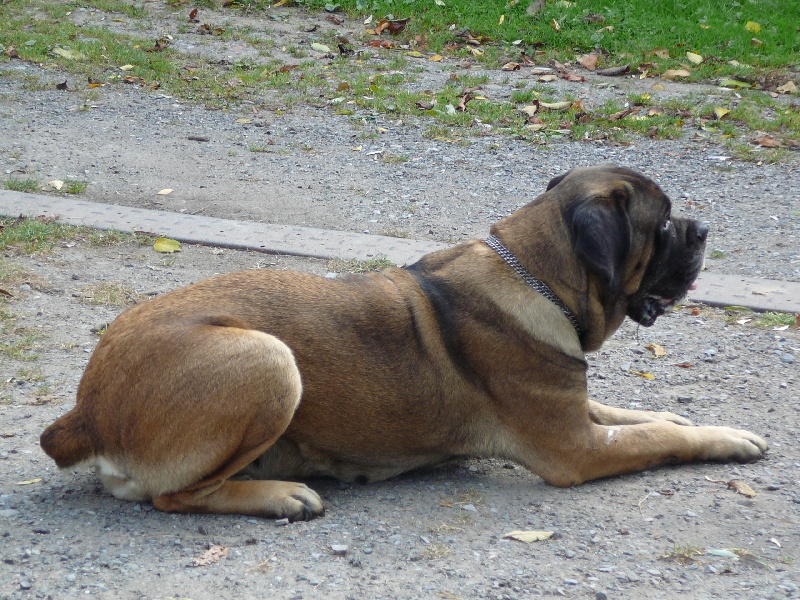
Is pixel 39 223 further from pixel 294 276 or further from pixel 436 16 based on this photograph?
pixel 436 16

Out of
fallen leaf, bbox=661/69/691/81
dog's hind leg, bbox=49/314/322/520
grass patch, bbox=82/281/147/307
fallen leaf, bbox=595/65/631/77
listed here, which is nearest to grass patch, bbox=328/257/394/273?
grass patch, bbox=82/281/147/307

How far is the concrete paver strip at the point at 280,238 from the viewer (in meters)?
6.44

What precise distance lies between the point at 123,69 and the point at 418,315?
8.80 m

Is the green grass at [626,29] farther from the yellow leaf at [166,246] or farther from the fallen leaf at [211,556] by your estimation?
the fallen leaf at [211,556]

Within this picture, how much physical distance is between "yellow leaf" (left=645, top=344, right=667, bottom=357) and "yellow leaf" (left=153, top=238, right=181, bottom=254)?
11.1 ft

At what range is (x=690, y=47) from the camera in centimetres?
1253

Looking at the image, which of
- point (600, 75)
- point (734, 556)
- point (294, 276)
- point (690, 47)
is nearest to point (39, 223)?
point (294, 276)

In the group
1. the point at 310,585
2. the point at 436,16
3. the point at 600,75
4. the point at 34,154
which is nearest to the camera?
the point at 310,585

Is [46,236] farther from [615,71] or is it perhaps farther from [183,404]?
[615,71]

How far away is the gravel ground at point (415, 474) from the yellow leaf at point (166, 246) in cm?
10

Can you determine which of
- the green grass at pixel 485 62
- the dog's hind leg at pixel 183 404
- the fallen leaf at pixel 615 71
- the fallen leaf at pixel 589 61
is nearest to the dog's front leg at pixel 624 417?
the dog's hind leg at pixel 183 404

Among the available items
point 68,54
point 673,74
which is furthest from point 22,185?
point 673,74

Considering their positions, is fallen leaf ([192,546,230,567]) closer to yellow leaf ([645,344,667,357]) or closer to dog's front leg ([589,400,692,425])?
dog's front leg ([589,400,692,425])

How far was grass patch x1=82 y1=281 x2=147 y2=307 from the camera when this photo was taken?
6258mm
